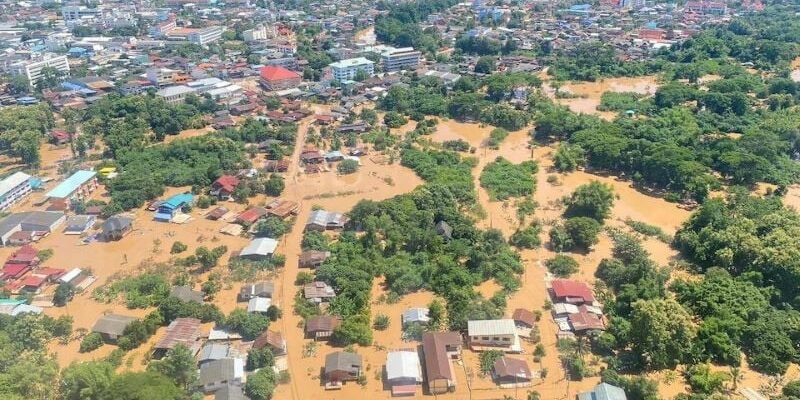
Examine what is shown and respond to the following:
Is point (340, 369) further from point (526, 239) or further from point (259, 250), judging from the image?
point (526, 239)

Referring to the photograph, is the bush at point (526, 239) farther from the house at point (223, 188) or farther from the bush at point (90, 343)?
the bush at point (90, 343)

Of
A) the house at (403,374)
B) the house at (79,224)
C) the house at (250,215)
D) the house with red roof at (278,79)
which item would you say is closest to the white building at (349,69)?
the house with red roof at (278,79)

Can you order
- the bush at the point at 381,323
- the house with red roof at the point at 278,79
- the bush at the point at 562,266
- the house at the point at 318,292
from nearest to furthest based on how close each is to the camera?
1. the bush at the point at 381,323
2. the house at the point at 318,292
3. the bush at the point at 562,266
4. the house with red roof at the point at 278,79

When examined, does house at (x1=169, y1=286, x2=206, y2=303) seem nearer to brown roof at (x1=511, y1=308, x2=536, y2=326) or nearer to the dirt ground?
the dirt ground

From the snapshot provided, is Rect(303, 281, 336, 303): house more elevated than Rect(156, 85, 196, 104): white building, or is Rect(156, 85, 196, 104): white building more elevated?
Rect(156, 85, 196, 104): white building

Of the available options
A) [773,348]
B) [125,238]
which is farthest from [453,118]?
[773,348]

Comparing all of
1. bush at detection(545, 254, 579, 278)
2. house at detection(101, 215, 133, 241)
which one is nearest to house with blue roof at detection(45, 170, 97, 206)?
house at detection(101, 215, 133, 241)
